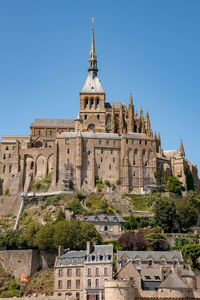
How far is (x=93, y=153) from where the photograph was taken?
9806 cm

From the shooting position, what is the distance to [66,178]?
95500mm

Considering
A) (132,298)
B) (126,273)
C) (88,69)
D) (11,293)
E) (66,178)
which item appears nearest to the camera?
(132,298)

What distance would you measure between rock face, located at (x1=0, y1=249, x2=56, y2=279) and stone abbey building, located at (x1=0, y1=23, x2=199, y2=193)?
82.5 feet

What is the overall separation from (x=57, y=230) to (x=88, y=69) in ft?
178

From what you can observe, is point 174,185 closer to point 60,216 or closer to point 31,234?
point 60,216

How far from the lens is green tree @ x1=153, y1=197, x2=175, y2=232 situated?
8212 centimetres

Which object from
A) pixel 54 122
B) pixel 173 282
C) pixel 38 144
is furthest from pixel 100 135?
pixel 173 282

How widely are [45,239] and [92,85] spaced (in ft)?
166

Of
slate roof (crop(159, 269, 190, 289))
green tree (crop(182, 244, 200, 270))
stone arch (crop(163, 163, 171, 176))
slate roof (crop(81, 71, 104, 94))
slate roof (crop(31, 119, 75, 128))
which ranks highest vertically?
slate roof (crop(81, 71, 104, 94))

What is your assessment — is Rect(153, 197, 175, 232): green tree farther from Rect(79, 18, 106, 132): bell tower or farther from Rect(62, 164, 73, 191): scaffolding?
Rect(79, 18, 106, 132): bell tower

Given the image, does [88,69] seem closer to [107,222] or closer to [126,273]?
[107,222]

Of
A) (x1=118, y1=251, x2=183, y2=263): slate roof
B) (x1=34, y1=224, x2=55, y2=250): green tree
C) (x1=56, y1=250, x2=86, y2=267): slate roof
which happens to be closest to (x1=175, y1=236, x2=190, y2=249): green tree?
(x1=118, y1=251, x2=183, y2=263): slate roof

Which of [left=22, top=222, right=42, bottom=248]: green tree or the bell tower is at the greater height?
the bell tower

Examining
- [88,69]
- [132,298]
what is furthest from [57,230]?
[88,69]
